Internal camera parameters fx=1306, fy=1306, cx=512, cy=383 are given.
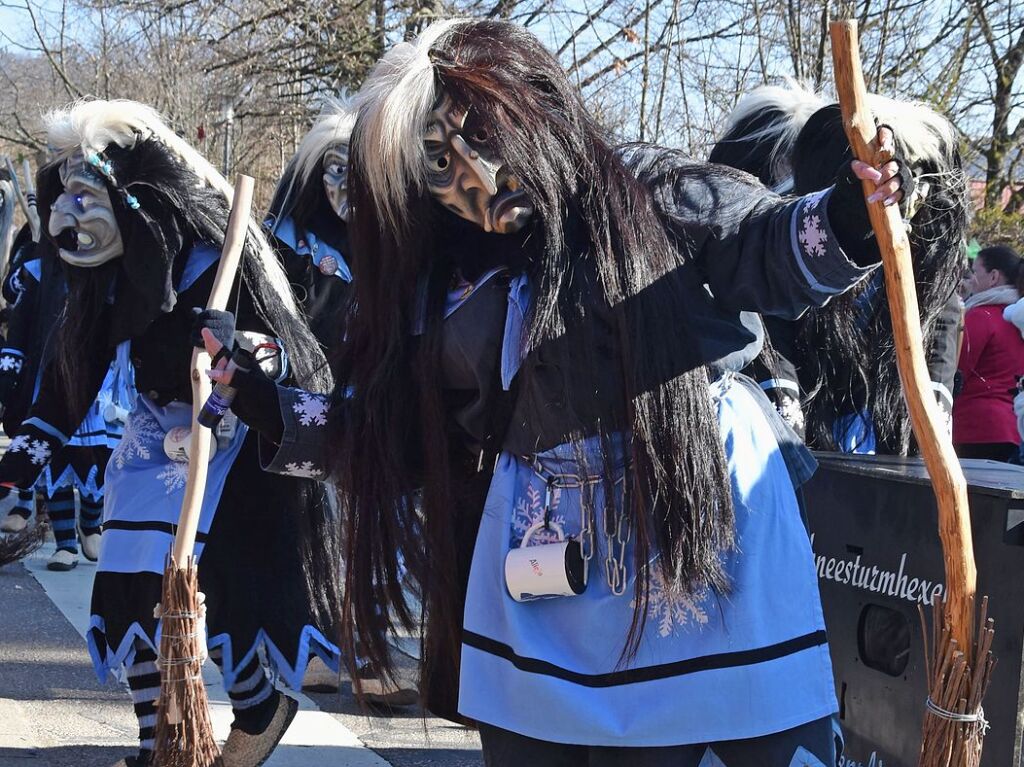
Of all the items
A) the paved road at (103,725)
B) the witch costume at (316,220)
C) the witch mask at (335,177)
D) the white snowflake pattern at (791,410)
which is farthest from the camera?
the witch mask at (335,177)

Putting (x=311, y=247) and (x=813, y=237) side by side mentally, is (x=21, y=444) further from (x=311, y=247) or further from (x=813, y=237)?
(x=813, y=237)

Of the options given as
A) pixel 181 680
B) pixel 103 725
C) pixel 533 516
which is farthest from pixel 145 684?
pixel 533 516

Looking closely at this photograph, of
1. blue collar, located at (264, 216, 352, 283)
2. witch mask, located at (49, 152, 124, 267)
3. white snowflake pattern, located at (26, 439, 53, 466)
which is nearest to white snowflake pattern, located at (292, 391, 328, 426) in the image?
witch mask, located at (49, 152, 124, 267)

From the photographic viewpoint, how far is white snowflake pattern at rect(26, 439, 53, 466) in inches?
145

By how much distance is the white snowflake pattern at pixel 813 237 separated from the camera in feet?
6.12

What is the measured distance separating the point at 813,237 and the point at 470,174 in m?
0.58

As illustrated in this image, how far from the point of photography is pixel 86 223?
11.7 ft

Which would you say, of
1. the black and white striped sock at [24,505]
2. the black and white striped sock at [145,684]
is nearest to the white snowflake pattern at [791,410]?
the black and white striped sock at [145,684]

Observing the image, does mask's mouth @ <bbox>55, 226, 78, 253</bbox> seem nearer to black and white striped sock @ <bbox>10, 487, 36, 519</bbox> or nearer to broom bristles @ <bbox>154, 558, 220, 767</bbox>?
broom bristles @ <bbox>154, 558, 220, 767</bbox>

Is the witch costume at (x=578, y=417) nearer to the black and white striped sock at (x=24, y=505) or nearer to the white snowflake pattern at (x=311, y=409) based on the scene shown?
the white snowflake pattern at (x=311, y=409)

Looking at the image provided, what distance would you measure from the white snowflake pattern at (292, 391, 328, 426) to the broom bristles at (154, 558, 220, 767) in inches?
34.6

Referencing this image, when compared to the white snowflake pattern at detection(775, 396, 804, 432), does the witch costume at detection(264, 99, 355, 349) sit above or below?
above

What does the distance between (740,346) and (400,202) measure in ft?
2.01

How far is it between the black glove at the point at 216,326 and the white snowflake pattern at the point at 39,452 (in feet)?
3.79
